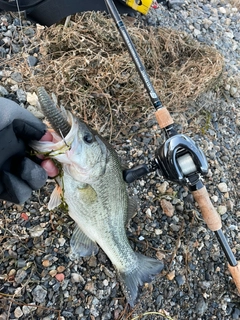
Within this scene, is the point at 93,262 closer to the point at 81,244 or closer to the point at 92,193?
the point at 81,244

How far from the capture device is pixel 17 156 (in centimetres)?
234

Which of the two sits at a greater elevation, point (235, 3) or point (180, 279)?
point (235, 3)

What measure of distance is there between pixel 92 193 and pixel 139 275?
29.4 inches

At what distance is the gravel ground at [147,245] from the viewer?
2.93 m

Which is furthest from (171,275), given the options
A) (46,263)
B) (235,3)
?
(235,3)

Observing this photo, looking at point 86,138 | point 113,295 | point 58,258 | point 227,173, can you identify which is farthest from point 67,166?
point 227,173

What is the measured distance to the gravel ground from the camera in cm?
293

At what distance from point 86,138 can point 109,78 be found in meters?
1.45

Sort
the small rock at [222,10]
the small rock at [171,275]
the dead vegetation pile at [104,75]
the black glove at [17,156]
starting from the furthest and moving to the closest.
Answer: the small rock at [222,10] → the dead vegetation pile at [104,75] → the small rock at [171,275] → the black glove at [17,156]

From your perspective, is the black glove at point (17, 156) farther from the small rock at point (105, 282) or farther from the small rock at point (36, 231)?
the small rock at point (105, 282)

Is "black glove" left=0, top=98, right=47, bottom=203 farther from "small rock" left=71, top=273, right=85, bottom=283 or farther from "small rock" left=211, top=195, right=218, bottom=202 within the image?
"small rock" left=211, top=195, right=218, bottom=202

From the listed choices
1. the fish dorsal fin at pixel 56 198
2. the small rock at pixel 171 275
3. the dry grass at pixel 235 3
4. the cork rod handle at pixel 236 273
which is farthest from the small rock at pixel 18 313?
the dry grass at pixel 235 3

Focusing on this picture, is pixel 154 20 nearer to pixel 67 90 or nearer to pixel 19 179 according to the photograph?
pixel 67 90

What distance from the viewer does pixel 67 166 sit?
2445 mm
